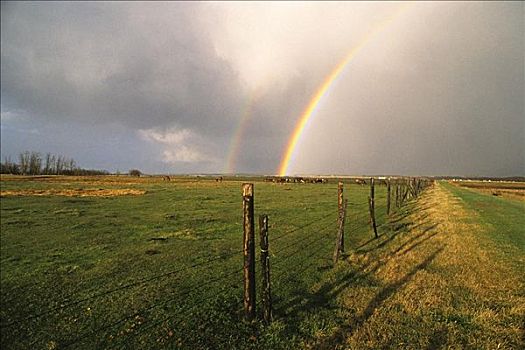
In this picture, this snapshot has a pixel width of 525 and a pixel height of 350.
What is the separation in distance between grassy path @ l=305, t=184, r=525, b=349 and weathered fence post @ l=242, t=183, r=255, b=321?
5.66ft

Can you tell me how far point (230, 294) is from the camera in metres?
8.89

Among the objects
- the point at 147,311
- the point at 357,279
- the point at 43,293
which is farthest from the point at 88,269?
the point at 357,279

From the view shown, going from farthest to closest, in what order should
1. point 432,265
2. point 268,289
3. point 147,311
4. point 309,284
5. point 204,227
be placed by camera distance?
point 204,227
point 432,265
point 309,284
point 147,311
point 268,289

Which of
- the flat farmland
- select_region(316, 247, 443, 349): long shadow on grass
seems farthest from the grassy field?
the flat farmland

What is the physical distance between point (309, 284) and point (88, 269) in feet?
28.8

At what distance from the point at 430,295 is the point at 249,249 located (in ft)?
18.2

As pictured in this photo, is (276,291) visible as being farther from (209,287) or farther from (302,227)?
(302,227)

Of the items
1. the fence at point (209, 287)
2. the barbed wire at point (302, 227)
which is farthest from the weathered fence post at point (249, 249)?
the barbed wire at point (302, 227)

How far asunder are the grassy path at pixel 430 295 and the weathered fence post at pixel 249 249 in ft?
5.66

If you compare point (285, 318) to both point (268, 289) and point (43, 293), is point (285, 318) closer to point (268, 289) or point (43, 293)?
point (268, 289)

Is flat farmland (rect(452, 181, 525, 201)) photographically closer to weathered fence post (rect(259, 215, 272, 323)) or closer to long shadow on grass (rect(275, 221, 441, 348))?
long shadow on grass (rect(275, 221, 441, 348))

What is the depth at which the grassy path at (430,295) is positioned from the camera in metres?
6.33

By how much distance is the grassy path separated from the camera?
20.8 ft

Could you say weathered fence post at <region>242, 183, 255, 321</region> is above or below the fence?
above
